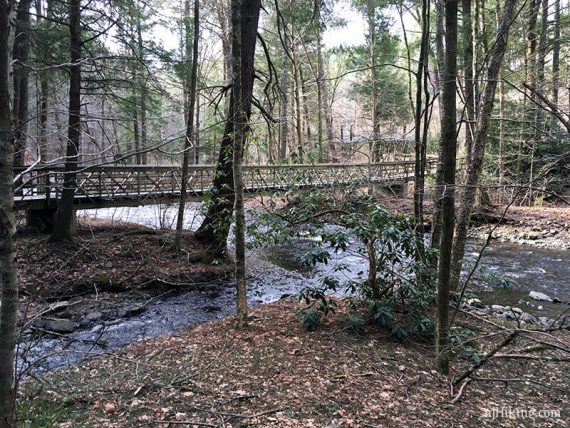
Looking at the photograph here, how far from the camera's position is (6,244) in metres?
1.60

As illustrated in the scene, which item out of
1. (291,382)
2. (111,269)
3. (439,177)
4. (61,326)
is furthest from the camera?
(111,269)

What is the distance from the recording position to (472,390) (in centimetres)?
321

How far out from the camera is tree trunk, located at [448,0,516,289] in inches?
166

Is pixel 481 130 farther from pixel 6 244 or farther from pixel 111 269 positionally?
pixel 111 269

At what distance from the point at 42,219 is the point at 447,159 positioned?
31.6 feet

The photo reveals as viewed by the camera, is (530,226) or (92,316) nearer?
(92,316)

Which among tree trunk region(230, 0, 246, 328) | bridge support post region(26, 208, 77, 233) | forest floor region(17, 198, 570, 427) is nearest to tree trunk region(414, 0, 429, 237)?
forest floor region(17, 198, 570, 427)

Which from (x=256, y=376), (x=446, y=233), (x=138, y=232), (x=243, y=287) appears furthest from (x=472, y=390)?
(x=138, y=232)

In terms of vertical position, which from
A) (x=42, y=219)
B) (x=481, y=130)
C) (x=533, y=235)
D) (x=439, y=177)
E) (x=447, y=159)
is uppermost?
(x=481, y=130)

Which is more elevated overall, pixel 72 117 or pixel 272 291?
pixel 72 117

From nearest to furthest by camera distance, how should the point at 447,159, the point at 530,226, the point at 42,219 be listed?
the point at 447,159 < the point at 42,219 < the point at 530,226

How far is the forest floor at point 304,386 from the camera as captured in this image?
267 cm

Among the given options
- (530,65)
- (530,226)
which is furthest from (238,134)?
(530,226)

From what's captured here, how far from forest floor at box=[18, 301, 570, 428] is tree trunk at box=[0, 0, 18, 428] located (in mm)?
643
